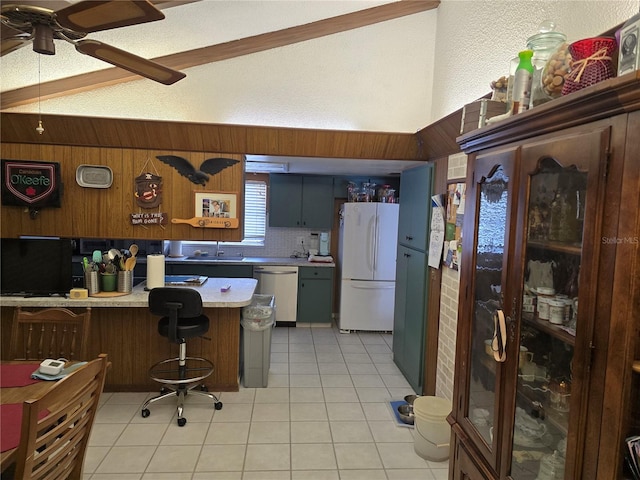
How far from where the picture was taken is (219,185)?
12.0 feet

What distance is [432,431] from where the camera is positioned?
2.63 meters

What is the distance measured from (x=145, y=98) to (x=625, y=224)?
3.69 metres

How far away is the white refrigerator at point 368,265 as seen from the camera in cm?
511

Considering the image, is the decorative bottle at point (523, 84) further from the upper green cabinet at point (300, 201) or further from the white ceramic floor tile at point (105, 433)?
the upper green cabinet at point (300, 201)

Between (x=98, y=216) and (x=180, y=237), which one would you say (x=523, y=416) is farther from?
(x=98, y=216)

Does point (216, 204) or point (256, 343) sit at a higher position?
point (216, 204)

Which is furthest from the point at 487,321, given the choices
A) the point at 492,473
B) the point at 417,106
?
the point at 417,106

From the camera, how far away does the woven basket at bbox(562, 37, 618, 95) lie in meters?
1.11

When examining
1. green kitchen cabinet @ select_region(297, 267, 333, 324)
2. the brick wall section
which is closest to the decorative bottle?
the brick wall section

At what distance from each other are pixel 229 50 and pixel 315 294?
311cm

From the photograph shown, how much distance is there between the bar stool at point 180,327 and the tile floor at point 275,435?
12 cm

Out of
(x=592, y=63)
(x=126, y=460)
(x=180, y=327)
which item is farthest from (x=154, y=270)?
(x=592, y=63)

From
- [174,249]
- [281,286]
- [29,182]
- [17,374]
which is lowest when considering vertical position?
[281,286]

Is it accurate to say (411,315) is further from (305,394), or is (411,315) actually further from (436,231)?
(305,394)
